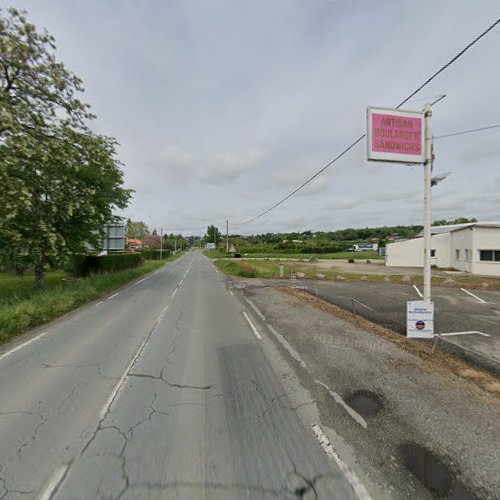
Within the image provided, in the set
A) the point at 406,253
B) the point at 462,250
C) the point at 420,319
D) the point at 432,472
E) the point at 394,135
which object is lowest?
the point at 432,472

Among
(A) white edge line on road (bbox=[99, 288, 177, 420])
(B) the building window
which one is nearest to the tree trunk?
(A) white edge line on road (bbox=[99, 288, 177, 420])

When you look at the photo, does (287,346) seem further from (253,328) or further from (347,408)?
(347,408)

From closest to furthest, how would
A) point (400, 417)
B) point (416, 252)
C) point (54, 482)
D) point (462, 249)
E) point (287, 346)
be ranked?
point (54, 482), point (400, 417), point (287, 346), point (462, 249), point (416, 252)

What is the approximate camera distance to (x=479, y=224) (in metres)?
26.0

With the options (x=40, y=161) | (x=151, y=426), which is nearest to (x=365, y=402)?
(x=151, y=426)

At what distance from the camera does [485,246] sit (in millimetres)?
25453

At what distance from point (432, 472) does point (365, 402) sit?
4.45ft

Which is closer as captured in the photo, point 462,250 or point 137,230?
point 462,250

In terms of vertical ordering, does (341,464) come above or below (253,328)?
above

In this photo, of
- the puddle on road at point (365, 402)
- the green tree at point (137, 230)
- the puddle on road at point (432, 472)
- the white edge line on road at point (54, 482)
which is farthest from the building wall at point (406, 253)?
the green tree at point (137, 230)

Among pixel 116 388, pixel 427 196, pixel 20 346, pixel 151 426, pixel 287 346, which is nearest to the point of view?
pixel 151 426

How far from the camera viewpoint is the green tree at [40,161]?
9508 millimetres

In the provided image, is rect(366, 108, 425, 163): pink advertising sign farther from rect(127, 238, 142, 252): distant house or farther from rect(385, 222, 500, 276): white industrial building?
rect(127, 238, 142, 252): distant house

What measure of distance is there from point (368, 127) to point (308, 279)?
15651 mm
